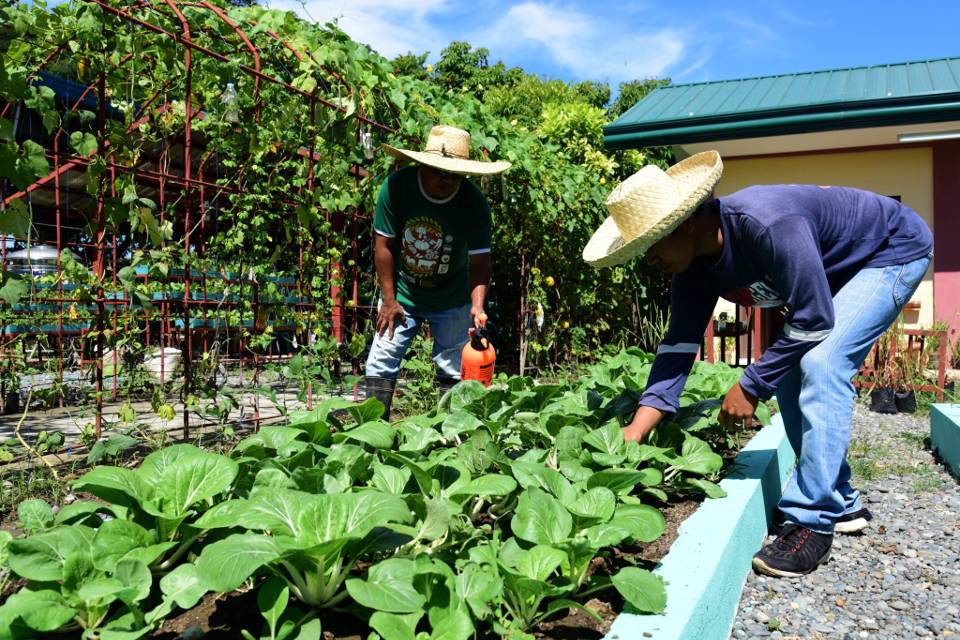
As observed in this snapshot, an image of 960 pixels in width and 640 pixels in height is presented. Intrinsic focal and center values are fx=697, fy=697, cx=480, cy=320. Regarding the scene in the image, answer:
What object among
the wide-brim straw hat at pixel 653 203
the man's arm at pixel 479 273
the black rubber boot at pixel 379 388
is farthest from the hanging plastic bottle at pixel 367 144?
the wide-brim straw hat at pixel 653 203

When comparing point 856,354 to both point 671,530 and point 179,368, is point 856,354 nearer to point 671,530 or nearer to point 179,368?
point 671,530

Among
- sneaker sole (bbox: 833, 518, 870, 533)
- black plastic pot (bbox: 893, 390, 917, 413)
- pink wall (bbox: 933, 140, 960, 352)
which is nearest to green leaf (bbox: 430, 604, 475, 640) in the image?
sneaker sole (bbox: 833, 518, 870, 533)

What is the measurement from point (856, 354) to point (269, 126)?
3153 millimetres

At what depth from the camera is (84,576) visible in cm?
134

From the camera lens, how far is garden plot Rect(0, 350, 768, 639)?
1283 mm

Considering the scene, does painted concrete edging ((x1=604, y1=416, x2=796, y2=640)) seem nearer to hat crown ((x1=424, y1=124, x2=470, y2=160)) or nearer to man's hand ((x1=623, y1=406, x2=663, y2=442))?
man's hand ((x1=623, y1=406, x2=663, y2=442))

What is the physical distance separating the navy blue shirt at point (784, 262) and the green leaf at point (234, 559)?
5.30 ft

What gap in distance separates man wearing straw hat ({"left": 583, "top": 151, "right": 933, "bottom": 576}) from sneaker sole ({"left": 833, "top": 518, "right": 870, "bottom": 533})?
0.24 meters

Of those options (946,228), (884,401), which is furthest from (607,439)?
(946,228)

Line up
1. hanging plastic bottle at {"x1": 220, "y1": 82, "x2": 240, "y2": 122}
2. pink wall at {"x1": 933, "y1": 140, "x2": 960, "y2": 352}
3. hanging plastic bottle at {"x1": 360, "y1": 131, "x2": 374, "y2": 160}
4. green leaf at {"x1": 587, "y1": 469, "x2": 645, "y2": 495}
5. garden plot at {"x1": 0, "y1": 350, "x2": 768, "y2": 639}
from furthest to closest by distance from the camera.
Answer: pink wall at {"x1": 933, "y1": 140, "x2": 960, "y2": 352}, hanging plastic bottle at {"x1": 360, "y1": 131, "x2": 374, "y2": 160}, hanging plastic bottle at {"x1": 220, "y1": 82, "x2": 240, "y2": 122}, green leaf at {"x1": 587, "y1": 469, "x2": 645, "y2": 495}, garden plot at {"x1": 0, "y1": 350, "x2": 768, "y2": 639}

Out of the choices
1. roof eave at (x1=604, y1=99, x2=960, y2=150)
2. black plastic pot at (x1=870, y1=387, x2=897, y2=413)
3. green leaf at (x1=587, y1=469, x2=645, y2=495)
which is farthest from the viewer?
roof eave at (x1=604, y1=99, x2=960, y2=150)

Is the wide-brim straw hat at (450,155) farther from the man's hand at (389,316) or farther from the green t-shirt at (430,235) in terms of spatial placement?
the man's hand at (389,316)

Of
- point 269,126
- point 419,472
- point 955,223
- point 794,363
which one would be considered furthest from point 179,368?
point 955,223

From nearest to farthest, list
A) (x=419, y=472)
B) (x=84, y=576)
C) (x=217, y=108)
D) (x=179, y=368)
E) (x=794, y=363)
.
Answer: (x=84, y=576)
(x=419, y=472)
(x=794, y=363)
(x=217, y=108)
(x=179, y=368)
